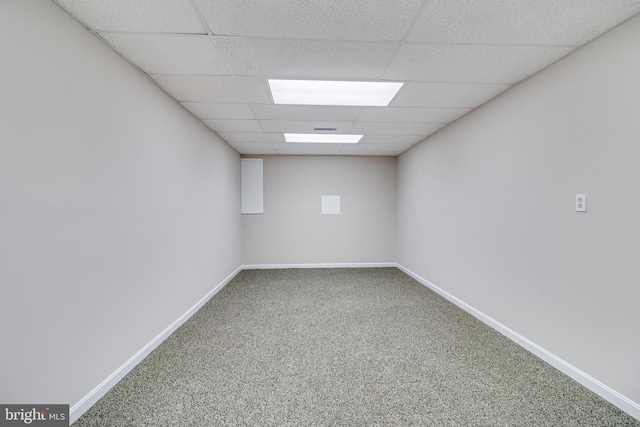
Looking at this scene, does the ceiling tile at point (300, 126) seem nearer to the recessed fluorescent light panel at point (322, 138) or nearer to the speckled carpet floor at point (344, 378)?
the recessed fluorescent light panel at point (322, 138)

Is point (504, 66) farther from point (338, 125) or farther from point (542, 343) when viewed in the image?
point (542, 343)

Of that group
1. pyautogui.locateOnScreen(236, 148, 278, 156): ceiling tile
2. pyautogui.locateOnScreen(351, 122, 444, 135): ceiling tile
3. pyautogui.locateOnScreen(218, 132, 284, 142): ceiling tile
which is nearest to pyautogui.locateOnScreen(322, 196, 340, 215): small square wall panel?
pyautogui.locateOnScreen(236, 148, 278, 156): ceiling tile

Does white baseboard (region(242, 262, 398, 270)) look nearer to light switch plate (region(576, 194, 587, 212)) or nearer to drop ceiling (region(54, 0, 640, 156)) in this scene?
drop ceiling (region(54, 0, 640, 156))

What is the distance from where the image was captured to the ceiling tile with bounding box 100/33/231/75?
6.09 feet

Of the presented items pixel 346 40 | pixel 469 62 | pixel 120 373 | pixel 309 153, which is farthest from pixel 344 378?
pixel 309 153

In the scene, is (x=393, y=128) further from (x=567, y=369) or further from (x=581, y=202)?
(x=567, y=369)

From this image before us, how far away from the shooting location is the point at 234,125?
372cm

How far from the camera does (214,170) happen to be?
4.11 meters

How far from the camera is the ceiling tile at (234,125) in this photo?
11.8 ft

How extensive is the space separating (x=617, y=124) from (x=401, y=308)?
2651 mm

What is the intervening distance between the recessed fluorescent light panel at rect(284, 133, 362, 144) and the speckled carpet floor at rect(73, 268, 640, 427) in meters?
2.59

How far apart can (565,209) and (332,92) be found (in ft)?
7.43

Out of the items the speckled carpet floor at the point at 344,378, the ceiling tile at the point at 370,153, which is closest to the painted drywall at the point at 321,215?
the ceiling tile at the point at 370,153

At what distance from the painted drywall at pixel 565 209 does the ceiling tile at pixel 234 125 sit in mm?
2668
